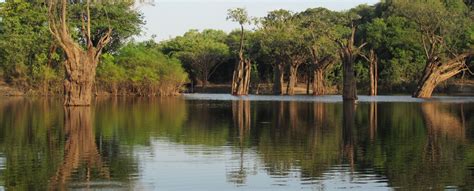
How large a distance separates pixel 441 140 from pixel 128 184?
47.3 feet

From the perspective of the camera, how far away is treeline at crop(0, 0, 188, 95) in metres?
76.1

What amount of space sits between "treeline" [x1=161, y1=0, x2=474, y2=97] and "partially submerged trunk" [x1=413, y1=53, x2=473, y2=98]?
0.10m

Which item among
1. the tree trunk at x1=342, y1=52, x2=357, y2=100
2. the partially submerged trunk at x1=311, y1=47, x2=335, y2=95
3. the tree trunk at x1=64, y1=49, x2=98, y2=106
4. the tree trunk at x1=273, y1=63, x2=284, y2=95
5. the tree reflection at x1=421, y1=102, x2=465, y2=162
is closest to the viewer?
the tree reflection at x1=421, y1=102, x2=465, y2=162

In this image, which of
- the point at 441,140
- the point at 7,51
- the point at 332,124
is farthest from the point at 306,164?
the point at 7,51

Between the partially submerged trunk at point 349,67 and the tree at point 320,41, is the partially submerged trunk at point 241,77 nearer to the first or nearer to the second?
the tree at point 320,41

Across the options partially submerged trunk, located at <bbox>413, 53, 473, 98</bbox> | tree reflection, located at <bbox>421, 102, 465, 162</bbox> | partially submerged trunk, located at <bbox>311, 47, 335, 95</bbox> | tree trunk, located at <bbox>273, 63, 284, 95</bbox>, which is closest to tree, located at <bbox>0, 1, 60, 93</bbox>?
partially submerged trunk, located at <bbox>311, 47, 335, 95</bbox>

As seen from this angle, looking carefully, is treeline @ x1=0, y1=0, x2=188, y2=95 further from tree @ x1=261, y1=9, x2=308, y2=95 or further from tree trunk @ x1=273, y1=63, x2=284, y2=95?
tree trunk @ x1=273, y1=63, x2=284, y2=95

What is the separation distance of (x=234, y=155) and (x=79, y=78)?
29227mm

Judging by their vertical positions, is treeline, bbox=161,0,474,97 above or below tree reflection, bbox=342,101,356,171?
above

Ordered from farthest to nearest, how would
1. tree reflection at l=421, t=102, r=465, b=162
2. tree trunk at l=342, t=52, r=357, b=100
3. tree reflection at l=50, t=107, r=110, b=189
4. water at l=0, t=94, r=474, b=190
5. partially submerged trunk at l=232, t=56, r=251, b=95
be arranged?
partially submerged trunk at l=232, t=56, r=251, b=95 → tree trunk at l=342, t=52, r=357, b=100 → tree reflection at l=421, t=102, r=465, b=162 → tree reflection at l=50, t=107, r=110, b=189 → water at l=0, t=94, r=474, b=190

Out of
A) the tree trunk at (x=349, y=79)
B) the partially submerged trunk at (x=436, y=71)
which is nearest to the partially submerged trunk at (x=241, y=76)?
the partially submerged trunk at (x=436, y=71)

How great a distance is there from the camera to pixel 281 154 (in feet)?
71.9

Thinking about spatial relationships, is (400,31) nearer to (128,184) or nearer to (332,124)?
(332,124)

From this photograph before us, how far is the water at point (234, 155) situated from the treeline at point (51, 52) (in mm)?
41483
